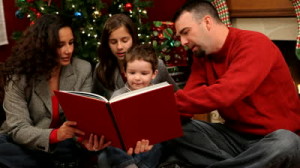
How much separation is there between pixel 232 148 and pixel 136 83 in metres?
0.62

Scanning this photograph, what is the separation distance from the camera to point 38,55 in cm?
193

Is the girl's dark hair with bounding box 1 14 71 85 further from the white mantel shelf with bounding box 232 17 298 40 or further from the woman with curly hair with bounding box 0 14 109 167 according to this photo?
the white mantel shelf with bounding box 232 17 298 40

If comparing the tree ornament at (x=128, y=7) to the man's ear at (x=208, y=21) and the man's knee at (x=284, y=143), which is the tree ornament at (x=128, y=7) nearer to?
the man's ear at (x=208, y=21)

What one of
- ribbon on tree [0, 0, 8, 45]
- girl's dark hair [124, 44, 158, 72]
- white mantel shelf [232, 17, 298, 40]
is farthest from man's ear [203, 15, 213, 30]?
ribbon on tree [0, 0, 8, 45]

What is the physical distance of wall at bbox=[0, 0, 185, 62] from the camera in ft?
11.1

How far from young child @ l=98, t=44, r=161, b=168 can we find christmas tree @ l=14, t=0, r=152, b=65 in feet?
3.46

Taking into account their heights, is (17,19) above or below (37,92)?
above

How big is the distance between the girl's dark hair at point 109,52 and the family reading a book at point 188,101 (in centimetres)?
11

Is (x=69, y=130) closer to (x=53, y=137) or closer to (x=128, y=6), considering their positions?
(x=53, y=137)

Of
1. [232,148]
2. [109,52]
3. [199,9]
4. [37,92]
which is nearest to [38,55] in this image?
[37,92]

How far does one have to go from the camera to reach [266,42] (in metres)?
1.74

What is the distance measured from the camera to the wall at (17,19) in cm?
337

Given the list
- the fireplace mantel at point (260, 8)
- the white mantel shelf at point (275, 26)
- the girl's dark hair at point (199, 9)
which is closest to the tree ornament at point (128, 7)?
the fireplace mantel at point (260, 8)

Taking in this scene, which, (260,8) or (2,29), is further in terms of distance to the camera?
(2,29)
